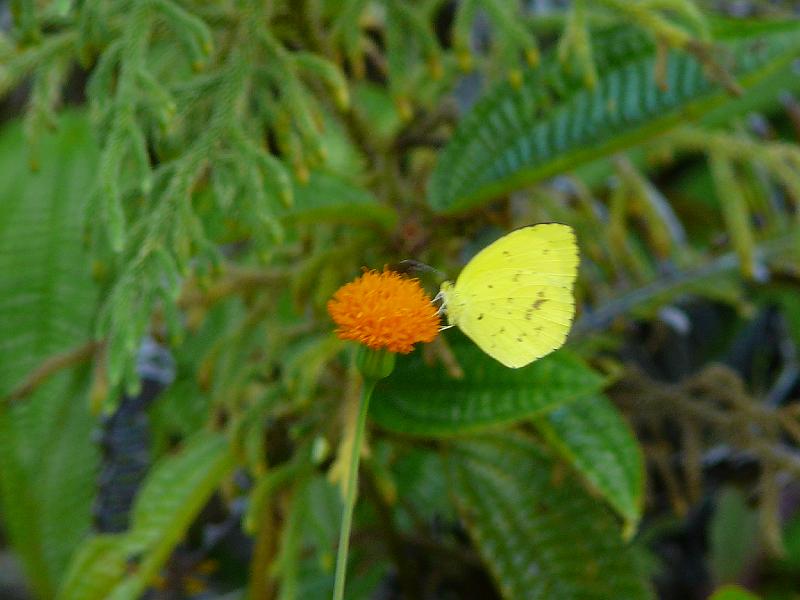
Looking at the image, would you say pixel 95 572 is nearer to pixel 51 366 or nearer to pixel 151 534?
pixel 151 534

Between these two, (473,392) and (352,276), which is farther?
(352,276)

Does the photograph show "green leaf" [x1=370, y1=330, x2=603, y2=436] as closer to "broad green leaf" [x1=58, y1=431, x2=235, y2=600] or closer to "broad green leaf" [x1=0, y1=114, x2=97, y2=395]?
"broad green leaf" [x1=58, y1=431, x2=235, y2=600]

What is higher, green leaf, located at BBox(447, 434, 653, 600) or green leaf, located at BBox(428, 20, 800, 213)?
green leaf, located at BBox(428, 20, 800, 213)

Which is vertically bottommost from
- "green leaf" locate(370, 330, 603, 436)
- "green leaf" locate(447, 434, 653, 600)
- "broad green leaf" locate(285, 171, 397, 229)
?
"green leaf" locate(447, 434, 653, 600)

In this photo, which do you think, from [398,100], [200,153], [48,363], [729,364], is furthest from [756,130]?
[48,363]

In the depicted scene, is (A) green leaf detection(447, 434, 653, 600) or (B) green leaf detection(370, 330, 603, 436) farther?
(A) green leaf detection(447, 434, 653, 600)

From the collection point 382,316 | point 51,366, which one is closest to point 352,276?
point 51,366

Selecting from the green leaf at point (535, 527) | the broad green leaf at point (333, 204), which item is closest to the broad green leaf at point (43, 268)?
the broad green leaf at point (333, 204)

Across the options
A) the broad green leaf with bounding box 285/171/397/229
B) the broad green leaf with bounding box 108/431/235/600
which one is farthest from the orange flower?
the broad green leaf with bounding box 108/431/235/600
